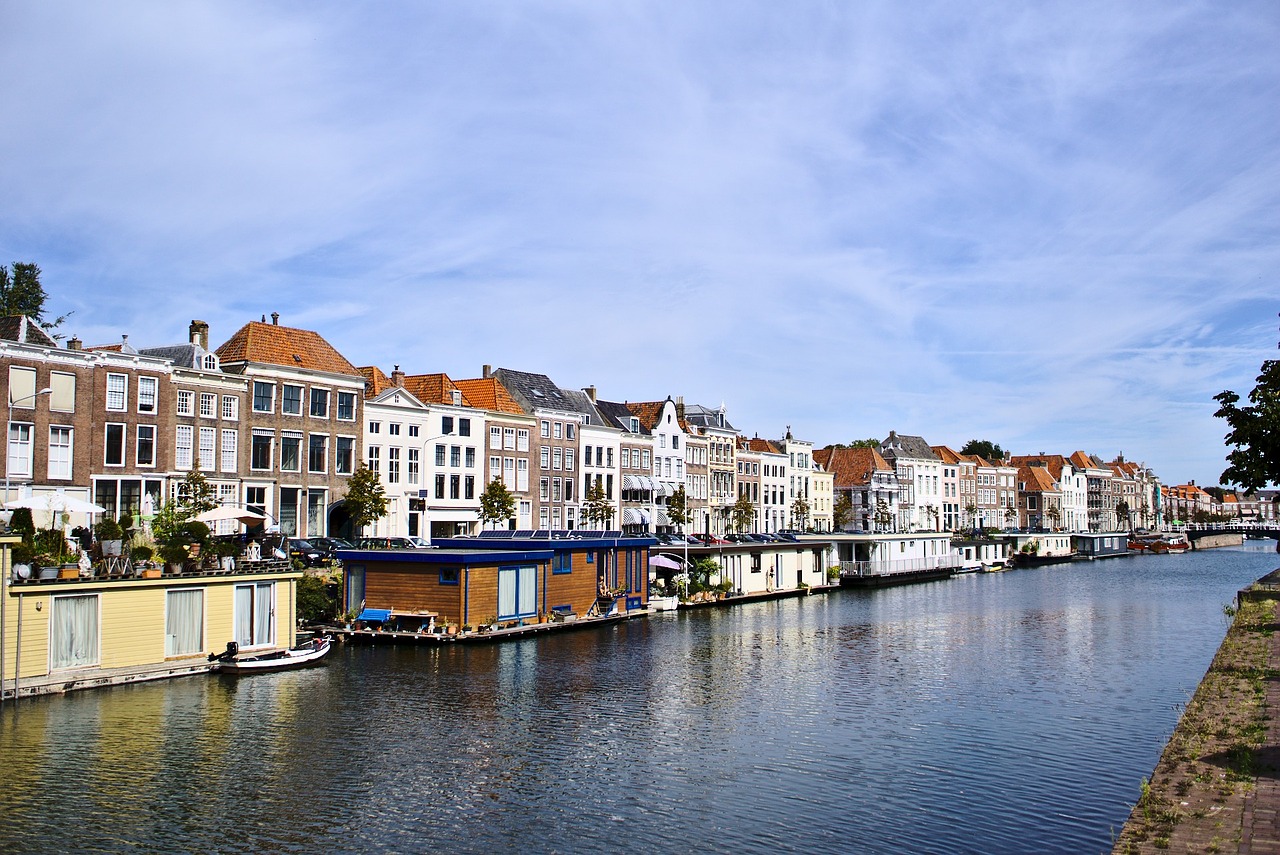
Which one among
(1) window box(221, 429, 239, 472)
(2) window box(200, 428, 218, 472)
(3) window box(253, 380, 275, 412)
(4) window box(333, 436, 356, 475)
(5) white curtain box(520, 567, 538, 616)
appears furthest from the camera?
(4) window box(333, 436, 356, 475)

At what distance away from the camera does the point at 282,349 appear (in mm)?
72625

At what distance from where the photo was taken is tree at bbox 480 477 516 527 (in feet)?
271

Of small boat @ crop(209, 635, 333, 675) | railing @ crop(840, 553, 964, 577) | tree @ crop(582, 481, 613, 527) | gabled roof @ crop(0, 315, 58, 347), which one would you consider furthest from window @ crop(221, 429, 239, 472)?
railing @ crop(840, 553, 964, 577)

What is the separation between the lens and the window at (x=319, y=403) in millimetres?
73425

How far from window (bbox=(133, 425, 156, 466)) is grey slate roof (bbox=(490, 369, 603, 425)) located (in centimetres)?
3380

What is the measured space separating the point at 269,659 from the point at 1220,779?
1348 inches

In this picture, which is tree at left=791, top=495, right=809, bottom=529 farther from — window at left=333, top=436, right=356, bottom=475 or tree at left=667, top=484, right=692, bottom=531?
window at left=333, top=436, right=356, bottom=475

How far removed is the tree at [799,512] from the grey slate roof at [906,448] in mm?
32078

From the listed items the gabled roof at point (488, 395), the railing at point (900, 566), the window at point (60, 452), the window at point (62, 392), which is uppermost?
the gabled roof at point (488, 395)

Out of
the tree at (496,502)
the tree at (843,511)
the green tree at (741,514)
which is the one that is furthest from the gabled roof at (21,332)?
the tree at (843,511)

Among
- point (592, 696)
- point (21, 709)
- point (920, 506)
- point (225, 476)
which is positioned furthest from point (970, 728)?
point (920, 506)

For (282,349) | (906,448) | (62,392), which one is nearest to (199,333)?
(282,349)

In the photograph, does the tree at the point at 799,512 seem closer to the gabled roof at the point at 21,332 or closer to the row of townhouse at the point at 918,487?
the row of townhouse at the point at 918,487

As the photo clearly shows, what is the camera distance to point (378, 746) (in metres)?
31.7
